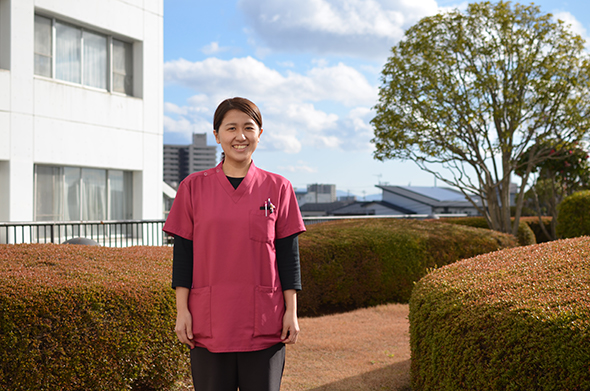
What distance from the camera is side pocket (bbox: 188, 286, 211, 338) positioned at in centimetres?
221

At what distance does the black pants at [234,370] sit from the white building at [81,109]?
11966 millimetres

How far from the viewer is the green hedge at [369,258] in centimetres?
782

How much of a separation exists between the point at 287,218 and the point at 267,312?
478mm

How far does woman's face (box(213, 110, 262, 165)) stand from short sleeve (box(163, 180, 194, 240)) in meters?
0.31

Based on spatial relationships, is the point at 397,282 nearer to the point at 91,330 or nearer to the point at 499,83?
the point at 91,330

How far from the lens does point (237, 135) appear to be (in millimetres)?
2352

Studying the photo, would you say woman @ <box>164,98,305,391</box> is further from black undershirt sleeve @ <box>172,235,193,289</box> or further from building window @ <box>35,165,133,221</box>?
building window @ <box>35,165,133,221</box>

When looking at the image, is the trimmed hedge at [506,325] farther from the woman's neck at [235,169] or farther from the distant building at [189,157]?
the distant building at [189,157]

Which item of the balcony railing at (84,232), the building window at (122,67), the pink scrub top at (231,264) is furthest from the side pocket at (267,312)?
the building window at (122,67)

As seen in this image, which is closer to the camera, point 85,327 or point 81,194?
point 85,327

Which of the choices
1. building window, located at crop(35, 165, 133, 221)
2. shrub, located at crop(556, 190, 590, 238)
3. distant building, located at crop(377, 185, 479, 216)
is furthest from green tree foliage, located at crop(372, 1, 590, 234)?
distant building, located at crop(377, 185, 479, 216)

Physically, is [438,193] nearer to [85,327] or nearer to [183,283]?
[85,327]

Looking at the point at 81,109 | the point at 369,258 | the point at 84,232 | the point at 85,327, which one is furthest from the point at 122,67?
the point at 85,327

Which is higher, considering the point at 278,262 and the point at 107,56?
the point at 107,56
